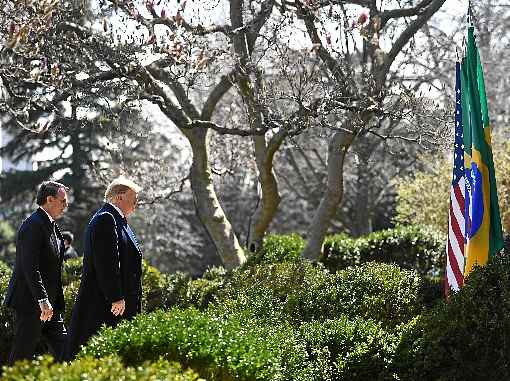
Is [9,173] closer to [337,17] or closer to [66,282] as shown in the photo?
[66,282]

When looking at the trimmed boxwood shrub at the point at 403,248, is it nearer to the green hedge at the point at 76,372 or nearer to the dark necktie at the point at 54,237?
the dark necktie at the point at 54,237

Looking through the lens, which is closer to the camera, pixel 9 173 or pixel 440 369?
pixel 440 369

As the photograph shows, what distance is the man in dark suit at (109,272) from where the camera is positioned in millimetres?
6602

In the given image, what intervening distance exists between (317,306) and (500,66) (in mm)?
20699

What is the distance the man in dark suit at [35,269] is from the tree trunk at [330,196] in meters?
6.21

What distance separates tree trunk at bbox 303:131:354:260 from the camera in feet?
42.2

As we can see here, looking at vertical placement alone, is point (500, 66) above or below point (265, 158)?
above

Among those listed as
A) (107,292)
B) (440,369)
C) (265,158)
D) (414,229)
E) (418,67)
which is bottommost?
(440,369)

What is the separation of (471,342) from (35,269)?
3482 millimetres

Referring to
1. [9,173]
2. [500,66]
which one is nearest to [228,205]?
[9,173]

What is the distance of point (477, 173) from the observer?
8062mm

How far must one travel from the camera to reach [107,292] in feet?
21.5

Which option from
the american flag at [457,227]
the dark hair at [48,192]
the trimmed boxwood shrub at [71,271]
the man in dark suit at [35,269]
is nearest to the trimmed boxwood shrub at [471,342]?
the american flag at [457,227]

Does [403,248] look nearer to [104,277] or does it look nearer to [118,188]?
[118,188]
